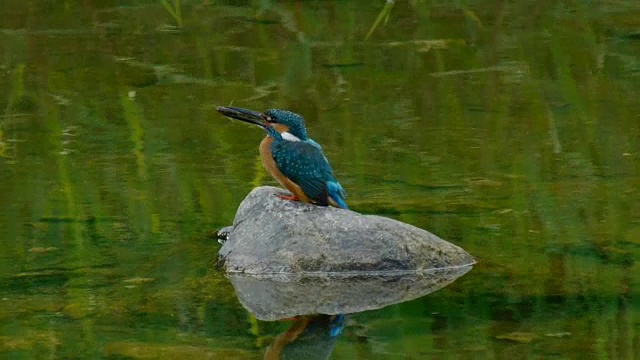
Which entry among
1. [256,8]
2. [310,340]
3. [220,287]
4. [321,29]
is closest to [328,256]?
[220,287]

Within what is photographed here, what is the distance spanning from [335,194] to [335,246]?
1.07 ft

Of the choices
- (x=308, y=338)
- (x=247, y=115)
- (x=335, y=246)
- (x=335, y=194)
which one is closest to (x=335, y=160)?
(x=247, y=115)

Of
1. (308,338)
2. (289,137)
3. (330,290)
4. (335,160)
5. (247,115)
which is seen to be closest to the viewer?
(308,338)

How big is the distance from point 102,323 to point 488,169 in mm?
2336

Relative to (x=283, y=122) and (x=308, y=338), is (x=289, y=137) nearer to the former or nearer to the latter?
(x=283, y=122)

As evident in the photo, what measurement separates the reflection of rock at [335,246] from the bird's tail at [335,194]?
0.12m

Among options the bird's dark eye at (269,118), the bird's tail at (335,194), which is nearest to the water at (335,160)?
the bird's tail at (335,194)

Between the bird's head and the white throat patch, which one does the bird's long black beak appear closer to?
the bird's head

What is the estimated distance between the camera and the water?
4.29 meters

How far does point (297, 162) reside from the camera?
5.16 meters

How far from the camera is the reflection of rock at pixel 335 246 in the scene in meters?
4.89

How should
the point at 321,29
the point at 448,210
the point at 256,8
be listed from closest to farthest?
1. the point at 448,210
2. the point at 321,29
3. the point at 256,8

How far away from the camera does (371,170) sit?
6.11 meters

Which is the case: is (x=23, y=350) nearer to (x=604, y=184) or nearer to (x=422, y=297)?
(x=422, y=297)
